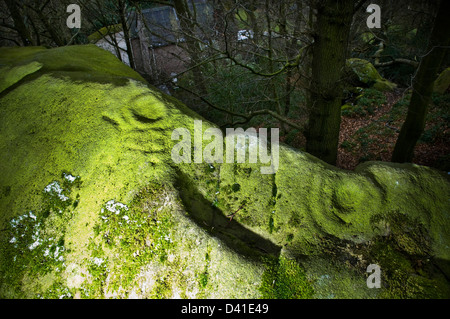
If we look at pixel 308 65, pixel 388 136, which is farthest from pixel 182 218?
pixel 388 136

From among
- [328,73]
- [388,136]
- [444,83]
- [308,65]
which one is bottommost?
[388,136]

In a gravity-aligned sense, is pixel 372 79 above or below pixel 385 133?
above

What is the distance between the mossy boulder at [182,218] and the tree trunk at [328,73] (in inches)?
64.4

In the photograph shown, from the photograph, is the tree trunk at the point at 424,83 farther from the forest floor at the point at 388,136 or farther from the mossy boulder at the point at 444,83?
the mossy boulder at the point at 444,83

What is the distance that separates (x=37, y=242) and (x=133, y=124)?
1330mm

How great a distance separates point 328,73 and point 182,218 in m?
3.09

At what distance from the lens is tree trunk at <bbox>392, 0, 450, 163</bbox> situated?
442cm

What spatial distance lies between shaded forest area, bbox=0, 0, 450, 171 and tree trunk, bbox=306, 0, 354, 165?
1cm

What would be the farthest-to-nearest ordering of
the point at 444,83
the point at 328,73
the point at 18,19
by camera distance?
the point at 444,83, the point at 18,19, the point at 328,73

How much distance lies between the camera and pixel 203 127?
2684mm

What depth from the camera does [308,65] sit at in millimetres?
7172

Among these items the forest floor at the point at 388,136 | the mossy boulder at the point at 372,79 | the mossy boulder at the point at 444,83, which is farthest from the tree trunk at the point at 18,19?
the mossy boulder at the point at 444,83

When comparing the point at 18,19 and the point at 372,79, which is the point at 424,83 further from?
the point at 18,19
